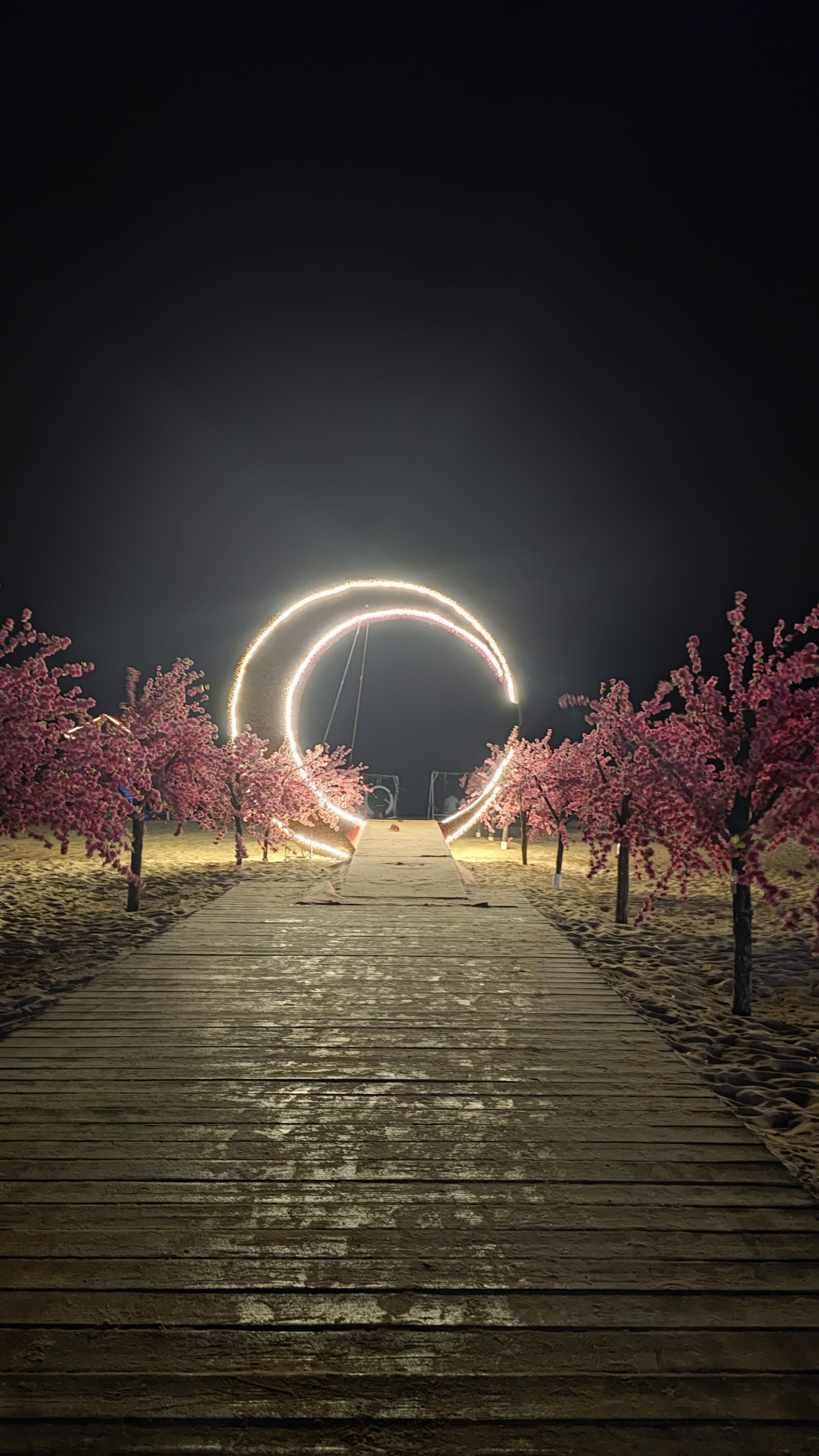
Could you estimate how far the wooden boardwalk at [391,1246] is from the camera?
1879 millimetres

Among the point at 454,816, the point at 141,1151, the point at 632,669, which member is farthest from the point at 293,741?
the point at 632,669

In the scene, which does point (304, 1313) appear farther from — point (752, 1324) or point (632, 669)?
point (632, 669)

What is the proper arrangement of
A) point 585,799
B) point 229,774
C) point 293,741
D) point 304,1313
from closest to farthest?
point 304,1313
point 585,799
point 229,774
point 293,741

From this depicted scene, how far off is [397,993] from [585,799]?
225 inches

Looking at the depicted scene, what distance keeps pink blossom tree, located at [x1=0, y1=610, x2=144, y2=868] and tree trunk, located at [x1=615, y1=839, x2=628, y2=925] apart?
18.6ft

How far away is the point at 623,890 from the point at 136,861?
632cm

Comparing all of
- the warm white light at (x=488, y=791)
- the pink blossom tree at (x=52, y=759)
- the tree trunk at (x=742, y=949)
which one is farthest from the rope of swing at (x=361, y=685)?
the tree trunk at (x=742, y=949)

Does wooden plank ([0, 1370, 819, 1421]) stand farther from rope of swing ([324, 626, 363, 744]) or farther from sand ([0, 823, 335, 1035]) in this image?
rope of swing ([324, 626, 363, 744])

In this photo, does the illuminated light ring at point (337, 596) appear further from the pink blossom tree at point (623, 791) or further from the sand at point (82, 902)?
the pink blossom tree at point (623, 791)

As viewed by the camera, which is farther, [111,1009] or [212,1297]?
[111,1009]

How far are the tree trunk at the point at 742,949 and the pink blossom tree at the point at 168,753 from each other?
21.8 feet

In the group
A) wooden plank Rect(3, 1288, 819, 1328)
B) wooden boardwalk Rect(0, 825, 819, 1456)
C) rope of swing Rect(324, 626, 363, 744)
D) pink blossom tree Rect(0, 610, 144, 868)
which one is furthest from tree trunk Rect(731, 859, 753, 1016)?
rope of swing Rect(324, 626, 363, 744)

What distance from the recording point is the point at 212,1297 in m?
2.23

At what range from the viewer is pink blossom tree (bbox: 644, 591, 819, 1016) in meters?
5.29
